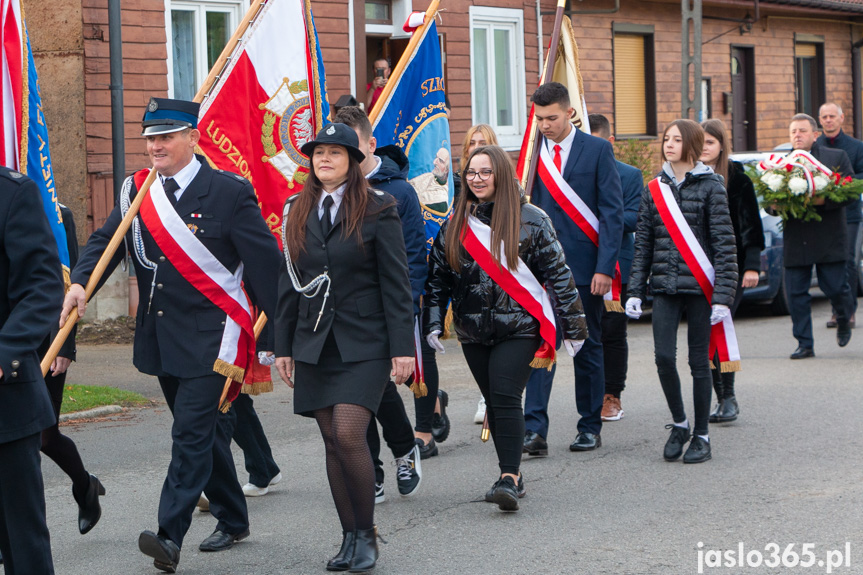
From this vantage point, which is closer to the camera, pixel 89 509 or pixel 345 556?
pixel 345 556

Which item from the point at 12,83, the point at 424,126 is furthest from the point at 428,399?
the point at 12,83

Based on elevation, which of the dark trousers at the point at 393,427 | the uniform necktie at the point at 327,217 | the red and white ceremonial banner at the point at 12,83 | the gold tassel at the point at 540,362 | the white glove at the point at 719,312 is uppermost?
the red and white ceremonial banner at the point at 12,83

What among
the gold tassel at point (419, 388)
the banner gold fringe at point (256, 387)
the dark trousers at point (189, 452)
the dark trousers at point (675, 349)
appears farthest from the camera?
the dark trousers at point (675, 349)

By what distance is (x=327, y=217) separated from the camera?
5254 mm

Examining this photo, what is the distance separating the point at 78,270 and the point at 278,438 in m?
2.95

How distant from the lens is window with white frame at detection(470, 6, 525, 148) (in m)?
19.0

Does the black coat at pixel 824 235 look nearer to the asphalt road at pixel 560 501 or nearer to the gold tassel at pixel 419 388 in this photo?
the asphalt road at pixel 560 501

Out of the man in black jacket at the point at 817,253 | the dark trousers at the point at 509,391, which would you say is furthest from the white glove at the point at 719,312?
the man in black jacket at the point at 817,253

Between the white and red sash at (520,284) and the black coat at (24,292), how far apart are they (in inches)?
103

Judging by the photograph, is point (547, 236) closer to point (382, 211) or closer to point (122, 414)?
point (382, 211)

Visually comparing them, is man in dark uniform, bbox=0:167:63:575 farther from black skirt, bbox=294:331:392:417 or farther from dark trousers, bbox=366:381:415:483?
dark trousers, bbox=366:381:415:483

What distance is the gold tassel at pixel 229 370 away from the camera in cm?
517

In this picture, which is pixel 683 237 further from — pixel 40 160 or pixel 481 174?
pixel 40 160

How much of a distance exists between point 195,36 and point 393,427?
1018 cm
